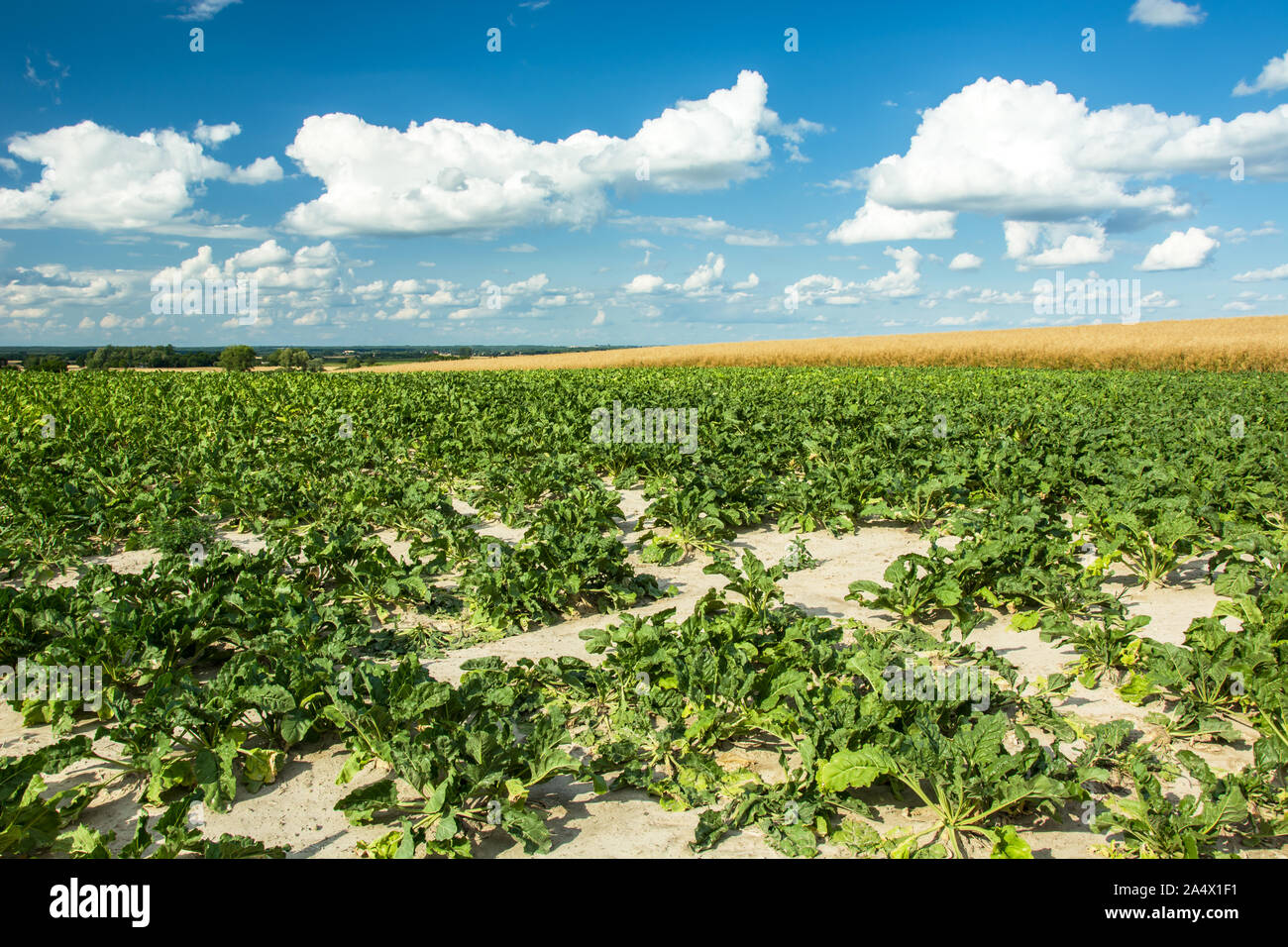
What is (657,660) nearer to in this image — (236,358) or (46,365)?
(46,365)

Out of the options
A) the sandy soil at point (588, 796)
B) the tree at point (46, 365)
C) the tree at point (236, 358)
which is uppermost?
the tree at point (236, 358)

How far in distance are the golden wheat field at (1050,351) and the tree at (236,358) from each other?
42.4ft

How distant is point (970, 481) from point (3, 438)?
15.9 meters

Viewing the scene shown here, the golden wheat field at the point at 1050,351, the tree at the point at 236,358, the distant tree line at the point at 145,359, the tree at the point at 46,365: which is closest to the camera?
the golden wheat field at the point at 1050,351

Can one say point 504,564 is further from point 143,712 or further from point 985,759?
point 985,759

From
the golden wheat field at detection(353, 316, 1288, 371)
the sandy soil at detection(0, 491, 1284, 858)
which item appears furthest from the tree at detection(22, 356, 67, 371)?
the sandy soil at detection(0, 491, 1284, 858)

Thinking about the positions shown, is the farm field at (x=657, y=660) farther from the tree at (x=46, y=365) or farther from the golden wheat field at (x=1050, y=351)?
the tree at (x=46, y=365)

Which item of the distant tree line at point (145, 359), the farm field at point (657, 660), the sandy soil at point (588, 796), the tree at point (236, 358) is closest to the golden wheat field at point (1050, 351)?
the tree at point (236, 358)

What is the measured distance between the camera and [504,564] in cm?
641

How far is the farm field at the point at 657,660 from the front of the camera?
11.3 ft

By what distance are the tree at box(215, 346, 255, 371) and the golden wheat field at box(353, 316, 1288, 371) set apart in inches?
509

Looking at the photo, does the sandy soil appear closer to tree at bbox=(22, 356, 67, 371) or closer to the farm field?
the farm field

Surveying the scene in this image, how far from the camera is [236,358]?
60688mm
